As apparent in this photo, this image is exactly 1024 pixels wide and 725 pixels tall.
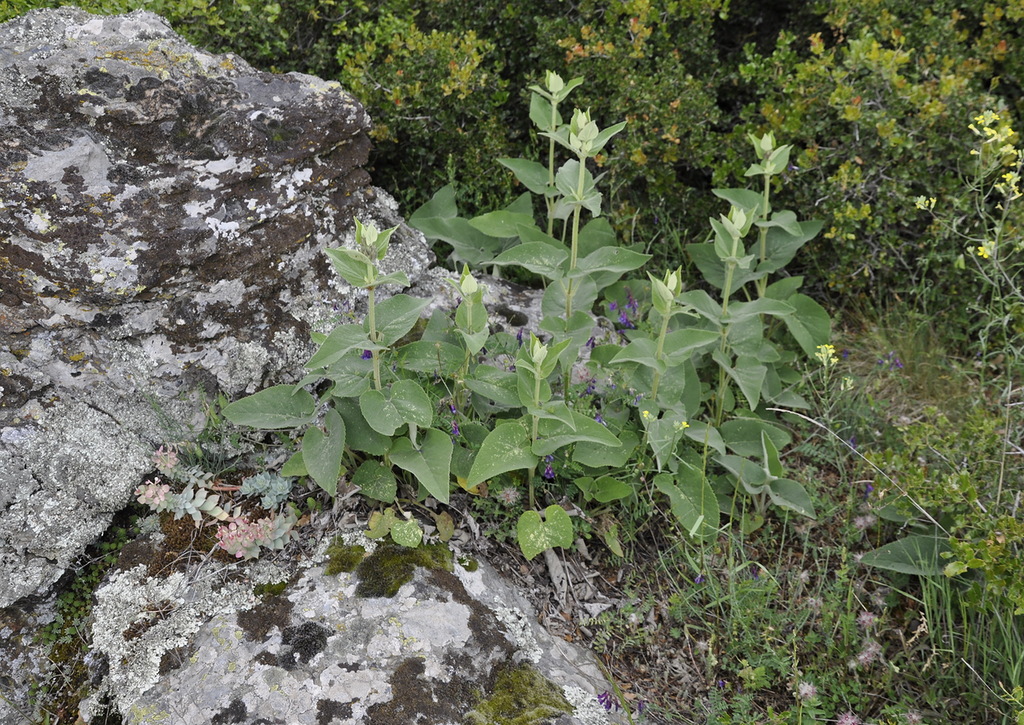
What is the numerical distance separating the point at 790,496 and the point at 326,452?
1.81m

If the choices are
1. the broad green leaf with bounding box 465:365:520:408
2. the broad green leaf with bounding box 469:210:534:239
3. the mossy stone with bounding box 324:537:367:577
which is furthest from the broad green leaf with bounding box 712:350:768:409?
the mossy stone with bounding box 324:537:367:577

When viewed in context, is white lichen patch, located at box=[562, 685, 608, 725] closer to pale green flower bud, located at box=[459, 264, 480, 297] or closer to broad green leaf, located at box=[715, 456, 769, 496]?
broad green leaf, located at box=[715, 456, 769, 496]

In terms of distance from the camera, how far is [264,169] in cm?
305

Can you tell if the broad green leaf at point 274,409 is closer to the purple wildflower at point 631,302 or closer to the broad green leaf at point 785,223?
the purple wildflower at point 631,302

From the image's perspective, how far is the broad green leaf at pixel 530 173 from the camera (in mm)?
3531

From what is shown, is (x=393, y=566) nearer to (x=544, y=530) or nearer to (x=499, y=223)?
(x=544, y=530)

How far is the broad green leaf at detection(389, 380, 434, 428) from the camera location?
2.53 m

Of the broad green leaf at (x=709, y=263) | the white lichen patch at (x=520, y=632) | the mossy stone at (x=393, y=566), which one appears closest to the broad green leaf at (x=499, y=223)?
the broad green leaf at (x=709, y=263)

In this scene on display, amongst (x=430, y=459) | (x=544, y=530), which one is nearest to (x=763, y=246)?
(x=544, y=530)

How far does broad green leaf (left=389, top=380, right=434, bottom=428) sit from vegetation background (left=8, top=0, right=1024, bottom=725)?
983 millimetres

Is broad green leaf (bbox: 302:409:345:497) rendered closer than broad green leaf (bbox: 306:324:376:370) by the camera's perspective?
No

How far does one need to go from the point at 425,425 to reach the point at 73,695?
1440 mm

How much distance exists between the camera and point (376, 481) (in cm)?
275

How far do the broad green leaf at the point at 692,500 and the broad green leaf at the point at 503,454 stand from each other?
537 mm
